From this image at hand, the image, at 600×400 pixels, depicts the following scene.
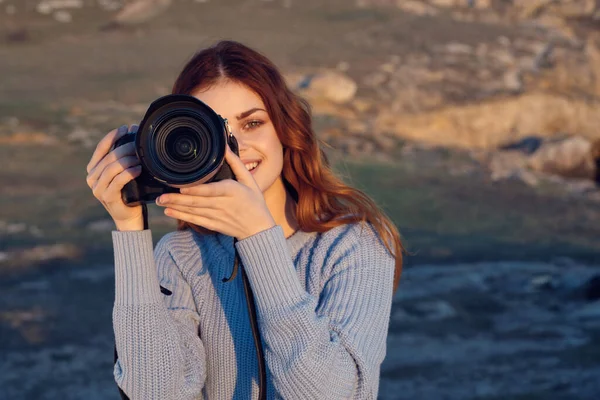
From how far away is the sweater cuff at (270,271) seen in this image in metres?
1.42

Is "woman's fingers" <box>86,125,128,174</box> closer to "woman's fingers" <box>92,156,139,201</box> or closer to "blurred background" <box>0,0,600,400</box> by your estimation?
"woman's fingers" <box>92,156,139,201</box>

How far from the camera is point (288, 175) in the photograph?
188 centimetres

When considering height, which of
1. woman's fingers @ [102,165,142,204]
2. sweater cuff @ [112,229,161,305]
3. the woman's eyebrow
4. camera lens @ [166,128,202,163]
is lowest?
sweater cuff @ [112,229,161,305]

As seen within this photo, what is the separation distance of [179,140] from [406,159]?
525 centimetres

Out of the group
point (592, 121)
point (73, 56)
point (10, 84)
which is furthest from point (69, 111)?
point (592, 121)

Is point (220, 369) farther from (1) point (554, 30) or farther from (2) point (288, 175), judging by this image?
(1) point (554, 30)

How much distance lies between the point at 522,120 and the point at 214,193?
661 cm

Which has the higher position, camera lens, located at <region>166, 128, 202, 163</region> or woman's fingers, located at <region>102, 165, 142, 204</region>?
camera lens, located at <region>166, 128, 202, 163</region>

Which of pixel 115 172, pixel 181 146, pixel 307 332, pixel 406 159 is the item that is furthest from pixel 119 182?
pixel 406 159

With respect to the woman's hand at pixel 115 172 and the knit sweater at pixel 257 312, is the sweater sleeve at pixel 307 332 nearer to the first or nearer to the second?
the knit sweater at pixel 257 312

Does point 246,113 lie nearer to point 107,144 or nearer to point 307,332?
point 107,144

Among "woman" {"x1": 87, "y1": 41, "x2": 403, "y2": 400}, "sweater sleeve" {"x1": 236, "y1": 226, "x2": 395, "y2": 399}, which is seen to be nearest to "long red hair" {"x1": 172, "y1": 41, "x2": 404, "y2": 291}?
"woman" {"x1": 87, "y1": 41, "x2": 403, "y2": 400}

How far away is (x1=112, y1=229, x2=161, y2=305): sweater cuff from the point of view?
151 cm

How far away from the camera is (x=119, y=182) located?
1.46 m
